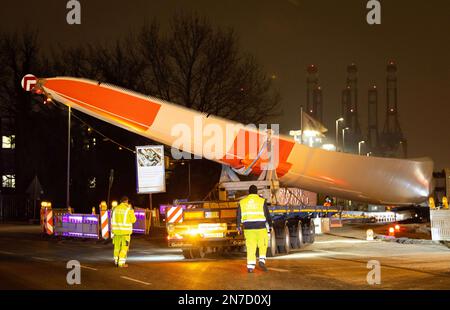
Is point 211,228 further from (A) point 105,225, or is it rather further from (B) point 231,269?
(A) point 105,225

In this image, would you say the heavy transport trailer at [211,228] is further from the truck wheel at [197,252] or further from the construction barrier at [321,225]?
the construction barrier at [321,225]

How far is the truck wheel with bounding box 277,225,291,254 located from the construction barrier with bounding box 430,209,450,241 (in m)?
5.47

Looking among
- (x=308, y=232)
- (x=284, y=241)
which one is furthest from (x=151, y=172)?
(x=284, y=241)

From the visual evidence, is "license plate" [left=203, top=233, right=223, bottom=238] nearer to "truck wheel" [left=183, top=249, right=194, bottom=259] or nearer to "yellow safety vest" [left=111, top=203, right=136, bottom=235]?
"truck wheel" [left=183, top=249, right=194, bottom=259]

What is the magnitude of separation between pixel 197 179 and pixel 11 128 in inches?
819

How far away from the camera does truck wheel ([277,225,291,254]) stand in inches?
800

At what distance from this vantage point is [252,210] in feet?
48.4

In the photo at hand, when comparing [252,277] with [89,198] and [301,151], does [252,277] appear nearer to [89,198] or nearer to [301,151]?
[301,151]

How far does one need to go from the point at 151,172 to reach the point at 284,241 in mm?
11095

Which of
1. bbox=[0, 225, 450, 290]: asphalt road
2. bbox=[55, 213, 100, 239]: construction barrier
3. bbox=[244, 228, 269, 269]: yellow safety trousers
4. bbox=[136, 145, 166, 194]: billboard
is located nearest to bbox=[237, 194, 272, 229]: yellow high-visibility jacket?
bbox=[244, 228, 269, 269]: yellow safety trousers

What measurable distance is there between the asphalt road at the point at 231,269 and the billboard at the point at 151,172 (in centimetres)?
720
